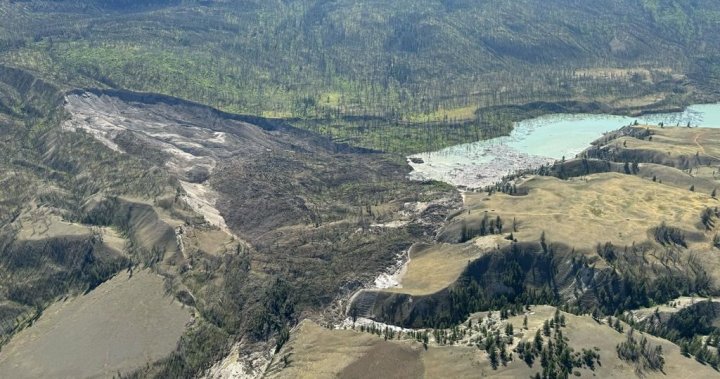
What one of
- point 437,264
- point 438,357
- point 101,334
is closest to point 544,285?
point 437,264

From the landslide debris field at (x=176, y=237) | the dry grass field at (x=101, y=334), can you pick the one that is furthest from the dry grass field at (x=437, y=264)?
the dry grass field at (x=101, y=334)

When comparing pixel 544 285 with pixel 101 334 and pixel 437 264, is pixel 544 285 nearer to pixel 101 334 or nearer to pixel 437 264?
pixel 437 264

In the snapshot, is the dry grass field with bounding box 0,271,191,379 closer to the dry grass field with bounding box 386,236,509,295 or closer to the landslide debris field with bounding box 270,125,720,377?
the landslide debris field with bounding box 270,125,720,377

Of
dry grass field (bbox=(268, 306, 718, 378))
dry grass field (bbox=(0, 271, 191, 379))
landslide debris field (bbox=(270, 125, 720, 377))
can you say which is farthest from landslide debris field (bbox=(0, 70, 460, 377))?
landslide debris field (bbox=(270, 125, 720, 377))

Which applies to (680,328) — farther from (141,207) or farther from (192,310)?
(141,207)

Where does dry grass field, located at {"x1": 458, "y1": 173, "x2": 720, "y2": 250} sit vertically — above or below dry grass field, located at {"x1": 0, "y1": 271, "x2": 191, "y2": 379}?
above

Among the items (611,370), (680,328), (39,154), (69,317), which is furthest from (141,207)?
(680,328)
